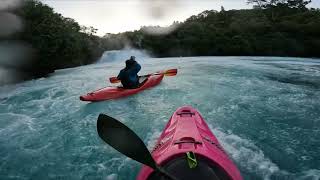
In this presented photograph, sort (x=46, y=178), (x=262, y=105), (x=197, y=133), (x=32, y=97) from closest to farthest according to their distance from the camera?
(x=197, y=133), (x=46, y=178), (x=262, y=105), (x=32, y=97)

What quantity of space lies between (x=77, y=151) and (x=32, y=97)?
19.1ft

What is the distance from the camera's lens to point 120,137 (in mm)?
2768

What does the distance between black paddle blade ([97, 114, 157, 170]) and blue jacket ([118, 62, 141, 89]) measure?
6.40 metres

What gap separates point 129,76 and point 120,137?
22.0 feet

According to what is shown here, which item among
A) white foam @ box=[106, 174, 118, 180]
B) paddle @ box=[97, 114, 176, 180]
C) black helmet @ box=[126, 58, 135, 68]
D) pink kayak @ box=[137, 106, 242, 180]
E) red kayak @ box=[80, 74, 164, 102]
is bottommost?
white foam @ box=[106, 174, 118, 180]

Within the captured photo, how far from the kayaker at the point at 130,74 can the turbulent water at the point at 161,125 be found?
44 cm

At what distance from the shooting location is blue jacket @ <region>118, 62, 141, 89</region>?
9234mm

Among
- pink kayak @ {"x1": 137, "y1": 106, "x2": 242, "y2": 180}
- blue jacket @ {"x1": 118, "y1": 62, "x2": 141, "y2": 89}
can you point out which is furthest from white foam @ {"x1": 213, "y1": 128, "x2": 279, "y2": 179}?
blue jacket @ {"x1": 118, "y1": 62, "x2": 141, "y2": 89}

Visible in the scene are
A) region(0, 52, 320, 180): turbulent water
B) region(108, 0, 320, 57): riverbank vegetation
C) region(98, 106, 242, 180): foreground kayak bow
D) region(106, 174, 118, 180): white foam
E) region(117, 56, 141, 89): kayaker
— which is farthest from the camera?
region(108, 0, 320, 57): riverbank vegetation

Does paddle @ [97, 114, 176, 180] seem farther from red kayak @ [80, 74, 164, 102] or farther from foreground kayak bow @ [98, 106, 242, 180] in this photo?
red kayak @ [80, 74, 164, 102]

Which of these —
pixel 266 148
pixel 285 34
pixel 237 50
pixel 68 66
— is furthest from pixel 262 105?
pixel 285 34

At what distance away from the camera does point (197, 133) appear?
3900 millimetres

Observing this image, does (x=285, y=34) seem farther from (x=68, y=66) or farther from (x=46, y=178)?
(x=46, y=178)

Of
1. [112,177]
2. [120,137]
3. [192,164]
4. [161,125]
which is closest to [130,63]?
[161,125]
